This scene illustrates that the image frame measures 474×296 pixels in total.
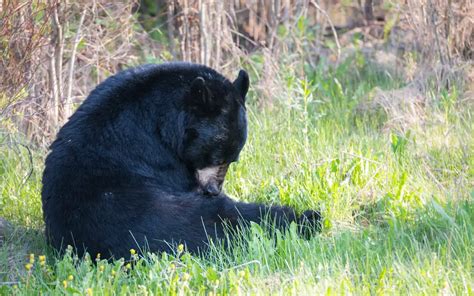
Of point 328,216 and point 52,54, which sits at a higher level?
point 52,54

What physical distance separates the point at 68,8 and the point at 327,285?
14.7 feet

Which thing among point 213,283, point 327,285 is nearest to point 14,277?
point 213,283

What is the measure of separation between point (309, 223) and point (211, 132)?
3.26 ft


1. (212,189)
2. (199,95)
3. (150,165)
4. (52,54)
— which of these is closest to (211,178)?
(212,189)

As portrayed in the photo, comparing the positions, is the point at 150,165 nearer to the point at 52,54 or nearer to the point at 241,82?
the point at 241,82

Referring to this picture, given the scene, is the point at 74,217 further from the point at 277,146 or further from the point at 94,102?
the point at 277,146

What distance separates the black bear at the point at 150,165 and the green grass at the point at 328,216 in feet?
0.65

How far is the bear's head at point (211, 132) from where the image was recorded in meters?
5.71

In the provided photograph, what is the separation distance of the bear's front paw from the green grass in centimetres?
8

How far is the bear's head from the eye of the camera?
5.71 meters

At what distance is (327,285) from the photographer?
4.25 metres

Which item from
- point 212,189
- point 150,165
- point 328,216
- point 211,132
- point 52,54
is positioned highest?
point 52,54

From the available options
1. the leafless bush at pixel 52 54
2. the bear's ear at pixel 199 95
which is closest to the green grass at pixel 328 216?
the leafless bush at pixel 52 54

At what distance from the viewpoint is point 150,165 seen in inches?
220
